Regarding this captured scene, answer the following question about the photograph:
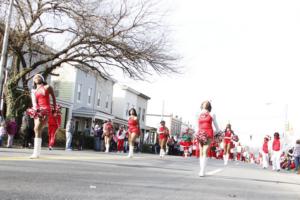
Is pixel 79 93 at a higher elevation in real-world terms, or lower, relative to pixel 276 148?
higher

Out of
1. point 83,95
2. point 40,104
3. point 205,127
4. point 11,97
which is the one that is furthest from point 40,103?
point 83,95

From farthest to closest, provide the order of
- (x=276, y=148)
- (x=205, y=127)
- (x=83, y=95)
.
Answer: (x=83, y=95) < (x=276, y=148) < (x=205, y=127)

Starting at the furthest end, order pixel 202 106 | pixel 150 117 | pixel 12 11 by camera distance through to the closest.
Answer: pixel 150 117 → pixel 12 11 → pixel 202 106

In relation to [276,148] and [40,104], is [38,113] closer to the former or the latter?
[40,104]

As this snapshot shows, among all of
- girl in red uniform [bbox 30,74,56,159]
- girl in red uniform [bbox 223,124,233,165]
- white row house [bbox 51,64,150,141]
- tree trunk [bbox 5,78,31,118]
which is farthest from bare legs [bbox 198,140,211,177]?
white row house [bbox 51,64,150,141]

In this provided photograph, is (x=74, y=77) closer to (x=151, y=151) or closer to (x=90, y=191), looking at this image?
(x=151, y=151)

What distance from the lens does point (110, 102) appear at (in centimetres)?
5953

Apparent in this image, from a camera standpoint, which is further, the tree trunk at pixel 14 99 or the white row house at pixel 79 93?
the white row house at pixel 79 93

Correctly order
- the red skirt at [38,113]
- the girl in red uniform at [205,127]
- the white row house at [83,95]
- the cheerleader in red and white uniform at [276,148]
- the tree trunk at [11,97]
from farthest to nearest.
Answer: the white row house at [83,95] → the tree trunk at [11,97] → the cheerleader in red and white uniform at [276,148] → the girl in red uniform at [205,127] → the red skirt at [38,113]

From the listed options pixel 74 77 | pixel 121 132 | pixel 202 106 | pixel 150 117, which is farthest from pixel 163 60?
pixel 150 117

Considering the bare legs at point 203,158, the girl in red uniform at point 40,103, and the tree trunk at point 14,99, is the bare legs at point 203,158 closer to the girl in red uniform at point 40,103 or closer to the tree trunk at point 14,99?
the girl in red uniform at point 40,103

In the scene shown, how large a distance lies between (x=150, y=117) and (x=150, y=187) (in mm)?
96026

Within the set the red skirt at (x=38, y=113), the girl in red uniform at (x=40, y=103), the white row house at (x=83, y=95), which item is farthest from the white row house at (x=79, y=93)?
the red skirt at (x=38, y=113)

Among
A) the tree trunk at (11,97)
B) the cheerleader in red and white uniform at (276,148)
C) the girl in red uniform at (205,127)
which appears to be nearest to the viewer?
the girl in red uniform at (205,127)
